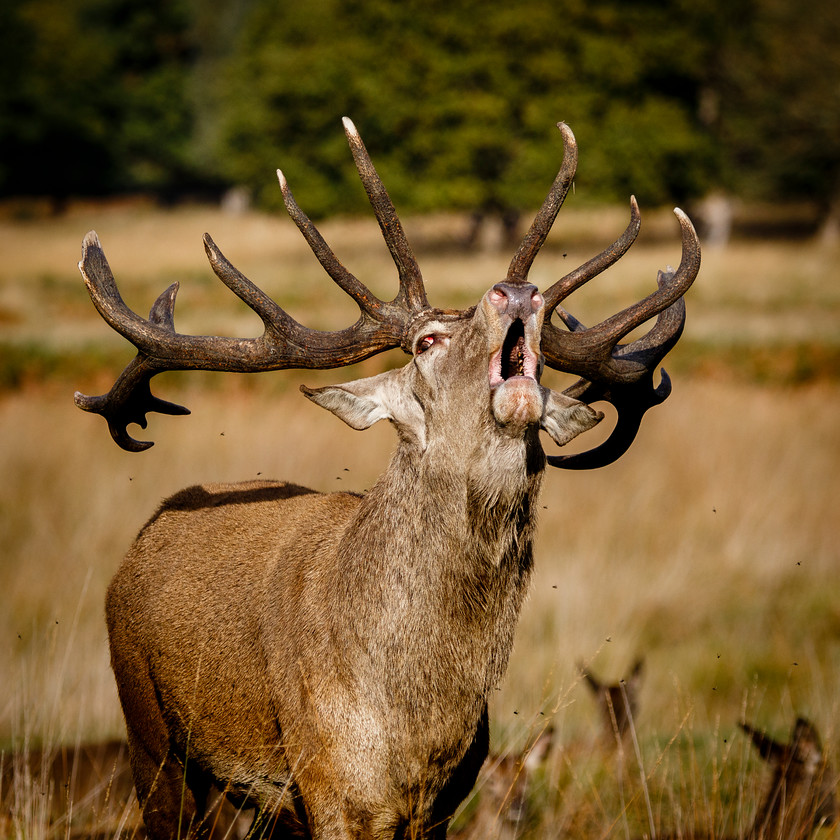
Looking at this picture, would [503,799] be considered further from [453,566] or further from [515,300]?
[515,300]

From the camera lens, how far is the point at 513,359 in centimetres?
283

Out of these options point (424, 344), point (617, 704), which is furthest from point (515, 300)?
point (617, 704)

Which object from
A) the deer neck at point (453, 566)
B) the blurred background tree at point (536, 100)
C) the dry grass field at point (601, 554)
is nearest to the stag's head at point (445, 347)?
the deer neck at point (453, 566)

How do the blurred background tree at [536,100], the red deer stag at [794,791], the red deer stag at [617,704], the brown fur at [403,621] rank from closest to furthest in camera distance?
the brown fur at [403,621]
the red deer stag at [794,791]
the red deer stag at [617,704]
the blurred background tree at [536,100]

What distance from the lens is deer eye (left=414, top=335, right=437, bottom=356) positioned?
9.99 feet

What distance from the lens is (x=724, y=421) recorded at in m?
12.0

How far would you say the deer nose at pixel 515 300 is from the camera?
8.76 ft

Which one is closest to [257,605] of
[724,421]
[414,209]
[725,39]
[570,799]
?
[570,799]

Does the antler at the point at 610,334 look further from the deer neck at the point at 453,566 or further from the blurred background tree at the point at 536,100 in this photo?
the blurred background tree at the point at 536,100

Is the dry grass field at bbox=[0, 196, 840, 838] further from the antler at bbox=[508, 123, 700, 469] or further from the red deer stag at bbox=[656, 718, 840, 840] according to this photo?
the antler at bbox=[508, 123, 700, 469]

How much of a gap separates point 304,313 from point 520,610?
16.8 m

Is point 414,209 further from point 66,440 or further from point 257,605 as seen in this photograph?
point 257,605

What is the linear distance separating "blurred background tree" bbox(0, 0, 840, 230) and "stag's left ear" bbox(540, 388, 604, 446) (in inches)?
1165

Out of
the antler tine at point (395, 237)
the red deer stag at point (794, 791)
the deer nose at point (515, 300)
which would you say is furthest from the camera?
the red deer stag at point (794, 791)
